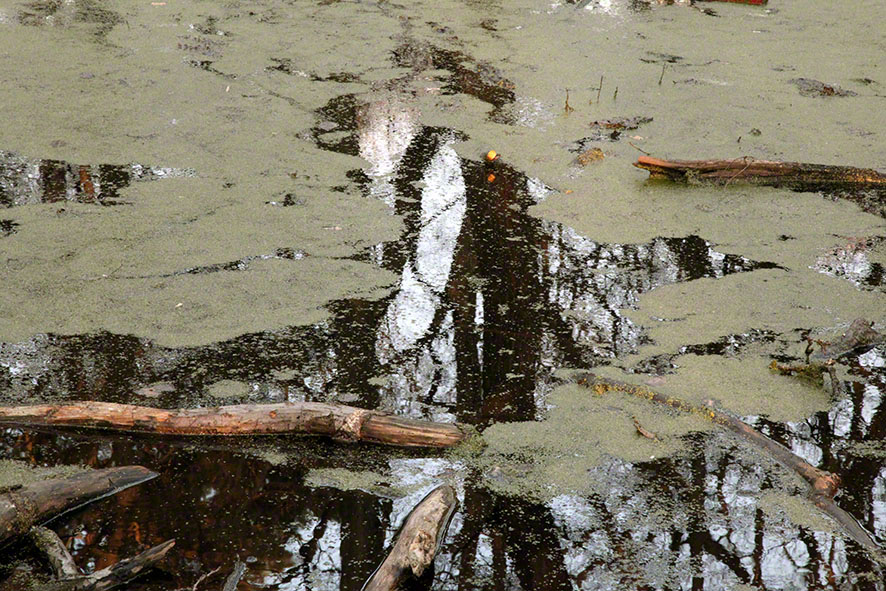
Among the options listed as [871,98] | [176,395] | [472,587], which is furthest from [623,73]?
[472,587]

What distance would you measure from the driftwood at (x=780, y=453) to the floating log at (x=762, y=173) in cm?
171

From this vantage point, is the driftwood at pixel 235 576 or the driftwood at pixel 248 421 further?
the driftwood at pixel 248 421

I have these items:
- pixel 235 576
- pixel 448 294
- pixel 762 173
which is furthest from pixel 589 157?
pixel 235 576

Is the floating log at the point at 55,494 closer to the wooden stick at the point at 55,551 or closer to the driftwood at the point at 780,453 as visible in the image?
the wooden stick at the point at 55,551

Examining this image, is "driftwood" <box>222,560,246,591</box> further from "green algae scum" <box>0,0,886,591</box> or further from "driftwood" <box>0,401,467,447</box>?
"driftwood" <box>0,401,467,447</box>

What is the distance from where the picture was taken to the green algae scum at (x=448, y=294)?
2209 millimetres

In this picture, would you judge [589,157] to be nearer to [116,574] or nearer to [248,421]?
[248,421]

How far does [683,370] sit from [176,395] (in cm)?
155

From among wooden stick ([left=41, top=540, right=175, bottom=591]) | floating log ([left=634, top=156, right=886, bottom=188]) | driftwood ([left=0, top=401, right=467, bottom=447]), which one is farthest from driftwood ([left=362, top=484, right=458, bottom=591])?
floating log ([left=634, top=156, right=886, bottom=188])

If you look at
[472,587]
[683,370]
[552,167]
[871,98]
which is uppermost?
[871,98]

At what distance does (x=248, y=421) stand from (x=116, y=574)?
62 cm

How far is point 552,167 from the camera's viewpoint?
434 cm

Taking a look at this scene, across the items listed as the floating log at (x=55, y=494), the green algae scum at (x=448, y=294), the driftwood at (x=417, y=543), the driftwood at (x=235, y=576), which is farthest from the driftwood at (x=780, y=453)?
the floating log at (x=55, y=494)

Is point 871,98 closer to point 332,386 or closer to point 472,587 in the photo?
point 332,386
